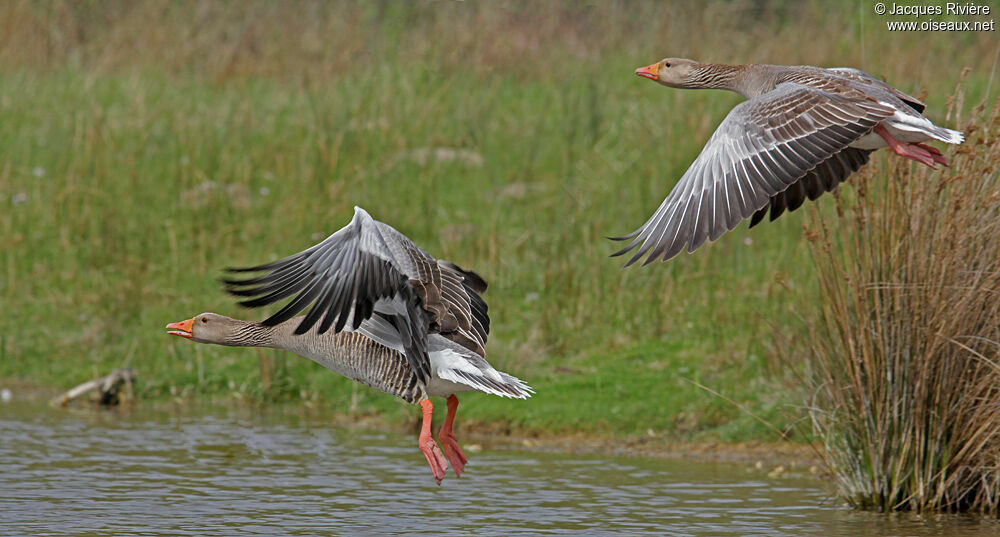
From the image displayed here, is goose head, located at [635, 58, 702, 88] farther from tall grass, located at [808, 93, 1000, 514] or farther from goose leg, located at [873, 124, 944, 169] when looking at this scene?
goose leg, located at [873, 124, 944, 169]

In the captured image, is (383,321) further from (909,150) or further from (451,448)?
(909,150)

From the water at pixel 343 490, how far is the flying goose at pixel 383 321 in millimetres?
690

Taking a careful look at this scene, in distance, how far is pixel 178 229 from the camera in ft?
42.6

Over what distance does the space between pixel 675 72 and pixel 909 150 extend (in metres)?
1.81

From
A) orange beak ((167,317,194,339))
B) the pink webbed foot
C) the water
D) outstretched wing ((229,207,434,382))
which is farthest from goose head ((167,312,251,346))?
the pink webbed foot

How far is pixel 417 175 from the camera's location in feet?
45.4

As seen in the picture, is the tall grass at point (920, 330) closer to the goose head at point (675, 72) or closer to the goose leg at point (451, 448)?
the goose head at point (675, 72)

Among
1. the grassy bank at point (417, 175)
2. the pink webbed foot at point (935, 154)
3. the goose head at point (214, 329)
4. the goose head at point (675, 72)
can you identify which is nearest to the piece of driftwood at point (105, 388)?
the grassy bank at point (417, 175)

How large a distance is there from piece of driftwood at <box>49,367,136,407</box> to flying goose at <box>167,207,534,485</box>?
9.69ft

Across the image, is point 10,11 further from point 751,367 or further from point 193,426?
point 751,367

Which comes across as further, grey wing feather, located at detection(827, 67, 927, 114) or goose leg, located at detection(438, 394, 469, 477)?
goose leg, located at detection(438, 394, 469, 477)

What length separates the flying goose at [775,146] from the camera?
6012mm

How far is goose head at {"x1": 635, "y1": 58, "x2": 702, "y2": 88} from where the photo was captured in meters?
7.68

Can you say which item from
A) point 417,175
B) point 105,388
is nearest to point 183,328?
point 105,388
